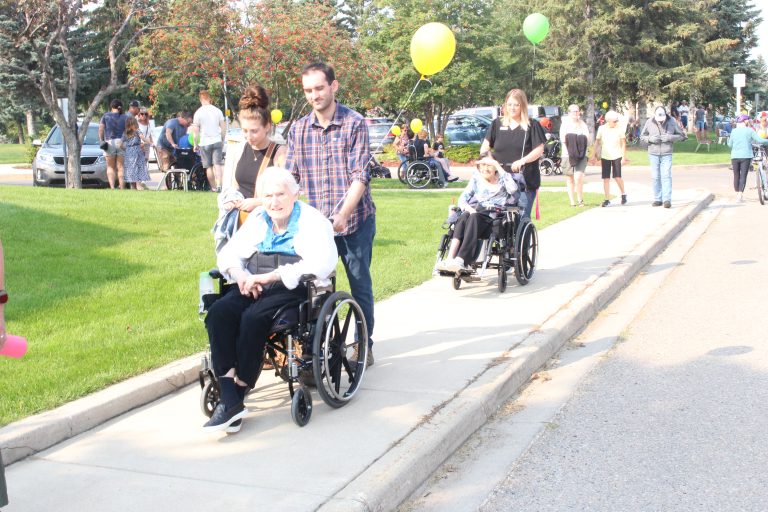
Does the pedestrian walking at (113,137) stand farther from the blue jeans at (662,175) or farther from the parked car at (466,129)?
the parked car at (466,129)

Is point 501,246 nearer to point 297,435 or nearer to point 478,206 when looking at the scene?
point 478,206

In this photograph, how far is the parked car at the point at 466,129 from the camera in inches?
1335

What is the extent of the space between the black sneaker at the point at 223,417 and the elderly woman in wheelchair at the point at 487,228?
409 cm

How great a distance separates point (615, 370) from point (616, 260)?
4.40m

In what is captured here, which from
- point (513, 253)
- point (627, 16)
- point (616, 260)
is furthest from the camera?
point (627, 16)

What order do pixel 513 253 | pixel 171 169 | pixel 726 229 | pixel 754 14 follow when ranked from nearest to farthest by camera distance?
1. pixel 513 253
2. pixel 726 229
3. pixel 171 169
4. pixel 754 14

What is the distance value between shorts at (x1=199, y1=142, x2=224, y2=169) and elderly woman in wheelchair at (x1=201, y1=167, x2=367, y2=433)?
35.6 ft

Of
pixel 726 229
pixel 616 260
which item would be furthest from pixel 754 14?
pixel 616 260

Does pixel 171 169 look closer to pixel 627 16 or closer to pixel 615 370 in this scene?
pixel 615 370

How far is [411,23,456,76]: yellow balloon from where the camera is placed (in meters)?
8.02

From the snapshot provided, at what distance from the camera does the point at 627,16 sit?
1657 inches

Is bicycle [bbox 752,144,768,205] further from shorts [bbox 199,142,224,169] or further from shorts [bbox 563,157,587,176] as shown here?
shorts [bbox 199,142,224,169]

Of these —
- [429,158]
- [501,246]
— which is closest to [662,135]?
[429,158]

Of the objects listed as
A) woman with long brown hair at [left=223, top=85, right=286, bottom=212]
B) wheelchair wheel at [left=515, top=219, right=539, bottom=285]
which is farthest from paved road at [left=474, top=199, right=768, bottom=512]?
woman with long brown hair at [left=223, top=85, right=286, bottom=212]
